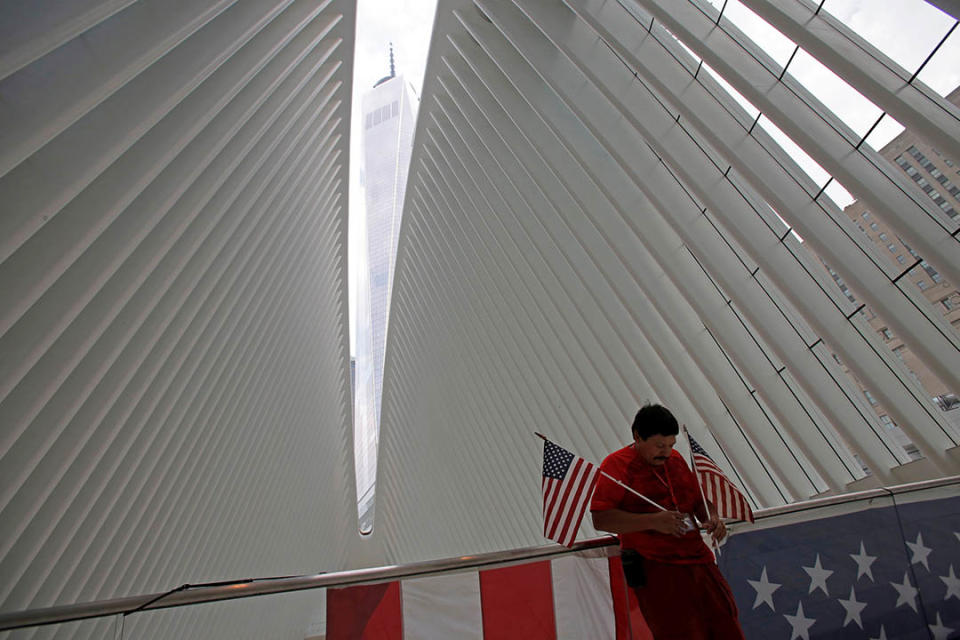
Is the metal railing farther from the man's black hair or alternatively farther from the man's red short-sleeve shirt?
the man's black hair

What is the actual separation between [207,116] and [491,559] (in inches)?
280

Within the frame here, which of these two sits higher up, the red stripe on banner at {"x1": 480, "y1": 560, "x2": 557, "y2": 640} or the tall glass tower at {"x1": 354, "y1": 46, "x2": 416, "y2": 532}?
the tall glass tower at {"x1": 354, "y1": 46, "x2": 416, "y2": 532}

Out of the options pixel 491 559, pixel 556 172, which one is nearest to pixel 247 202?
pixel 556 172

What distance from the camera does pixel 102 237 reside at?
24.7 feet

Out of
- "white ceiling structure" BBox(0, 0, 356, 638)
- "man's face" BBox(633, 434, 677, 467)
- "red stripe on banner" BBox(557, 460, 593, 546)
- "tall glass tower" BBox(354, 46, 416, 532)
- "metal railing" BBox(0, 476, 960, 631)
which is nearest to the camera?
"metal railing" BBox(0, 476, 960, 631)

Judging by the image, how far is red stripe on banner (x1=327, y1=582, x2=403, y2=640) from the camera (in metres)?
3.65

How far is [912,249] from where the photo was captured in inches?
237

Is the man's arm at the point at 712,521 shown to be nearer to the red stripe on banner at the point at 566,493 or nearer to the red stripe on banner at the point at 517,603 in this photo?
the red stripe on banner at the point at 566,493

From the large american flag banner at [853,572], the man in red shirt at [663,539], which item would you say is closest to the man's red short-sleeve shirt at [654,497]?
the man in red shirt at [663,539]

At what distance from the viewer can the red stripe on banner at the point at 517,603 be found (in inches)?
150

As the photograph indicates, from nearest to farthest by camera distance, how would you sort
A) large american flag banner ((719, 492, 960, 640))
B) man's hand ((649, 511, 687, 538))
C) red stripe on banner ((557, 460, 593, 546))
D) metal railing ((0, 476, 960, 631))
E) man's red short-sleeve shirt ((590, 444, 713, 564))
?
metal railing ((0, 476, 960, 631)), man's hand ((649, 511, 687, 538)), man's red short-sleeve shirt ((590, 444, 713, 564)), large american flag banner ((719, 492, 960, 640)), red stripe on banner ((557, 460, 593, 546))

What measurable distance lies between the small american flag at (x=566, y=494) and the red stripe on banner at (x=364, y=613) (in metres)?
1.12

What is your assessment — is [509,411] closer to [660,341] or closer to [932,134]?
[660,341]

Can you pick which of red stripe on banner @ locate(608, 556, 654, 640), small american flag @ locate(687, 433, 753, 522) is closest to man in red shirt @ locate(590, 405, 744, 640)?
small american flag @ locate(687, 433, 753, 522)
